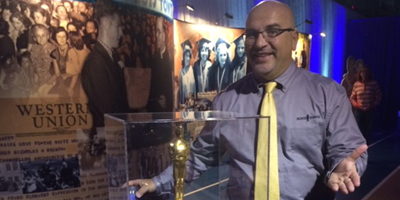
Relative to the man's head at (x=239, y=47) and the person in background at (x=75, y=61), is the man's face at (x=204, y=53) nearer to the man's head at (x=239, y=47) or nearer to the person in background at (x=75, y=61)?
the man's head at (x=239, y=47)

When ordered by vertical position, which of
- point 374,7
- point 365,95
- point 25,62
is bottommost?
point 365,95

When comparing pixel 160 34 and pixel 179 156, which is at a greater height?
pixel 160 34

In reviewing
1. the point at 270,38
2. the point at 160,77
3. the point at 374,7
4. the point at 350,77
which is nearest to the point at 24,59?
the point at 160,77

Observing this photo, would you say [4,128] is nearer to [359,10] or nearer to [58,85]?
[58,85]

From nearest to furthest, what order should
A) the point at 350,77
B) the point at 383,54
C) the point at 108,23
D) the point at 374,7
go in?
1. the point at 108,23
2. the point at 350,77
3. the point at 383,54
4. the point at 374,7

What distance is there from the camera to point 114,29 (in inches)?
70.9

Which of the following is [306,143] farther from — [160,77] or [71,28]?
[71,28]

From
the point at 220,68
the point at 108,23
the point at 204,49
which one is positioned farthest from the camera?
the point at 220,68

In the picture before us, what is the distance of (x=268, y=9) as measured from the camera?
4.46ft

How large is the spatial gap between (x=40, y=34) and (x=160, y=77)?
0.77 metres

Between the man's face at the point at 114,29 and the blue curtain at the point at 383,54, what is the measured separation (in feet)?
30.3

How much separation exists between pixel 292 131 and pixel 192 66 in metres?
3.17

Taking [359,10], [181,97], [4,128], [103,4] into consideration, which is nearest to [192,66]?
[181,97]

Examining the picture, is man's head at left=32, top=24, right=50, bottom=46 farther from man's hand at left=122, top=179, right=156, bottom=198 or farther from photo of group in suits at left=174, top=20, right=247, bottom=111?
photo of group in suits at left=174, top=20, right=247, bottom=111
